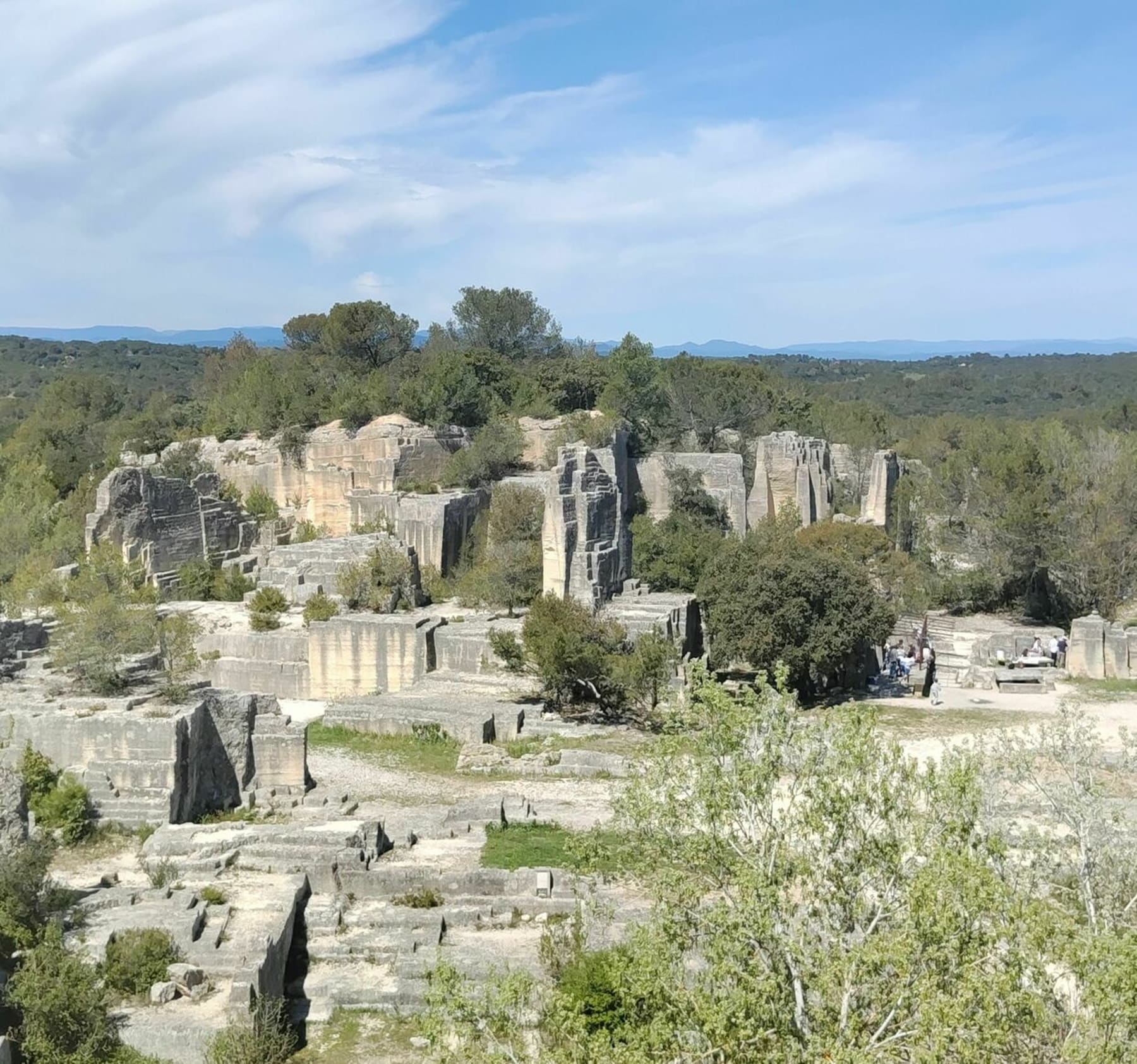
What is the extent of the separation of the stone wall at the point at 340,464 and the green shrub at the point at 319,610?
1007 centimetres

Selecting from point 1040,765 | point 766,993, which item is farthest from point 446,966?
point 1040,765

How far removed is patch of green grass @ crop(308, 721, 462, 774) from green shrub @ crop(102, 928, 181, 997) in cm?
834

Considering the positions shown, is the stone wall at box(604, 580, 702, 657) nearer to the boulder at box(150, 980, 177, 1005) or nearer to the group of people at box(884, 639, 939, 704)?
the group of people at box(884, 639, 939, 704)

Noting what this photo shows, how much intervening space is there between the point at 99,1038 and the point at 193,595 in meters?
22.8

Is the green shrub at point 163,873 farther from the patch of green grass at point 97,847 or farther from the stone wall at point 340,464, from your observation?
the stone wall at point 340,464

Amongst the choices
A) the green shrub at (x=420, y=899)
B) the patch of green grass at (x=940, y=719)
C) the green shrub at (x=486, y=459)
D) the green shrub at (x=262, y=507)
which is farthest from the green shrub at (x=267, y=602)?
the green shrub at (x=420, y=899)

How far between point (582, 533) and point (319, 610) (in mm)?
6684

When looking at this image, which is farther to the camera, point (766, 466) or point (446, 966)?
point (766, 466)

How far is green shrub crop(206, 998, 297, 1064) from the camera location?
10.5 meters

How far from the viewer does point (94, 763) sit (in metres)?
16.4

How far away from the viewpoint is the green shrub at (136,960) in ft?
37.6

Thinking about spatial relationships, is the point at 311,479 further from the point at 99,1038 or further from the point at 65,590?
the point at 99,1038

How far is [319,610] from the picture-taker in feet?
89.2

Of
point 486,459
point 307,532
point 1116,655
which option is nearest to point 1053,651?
point 1116,655
